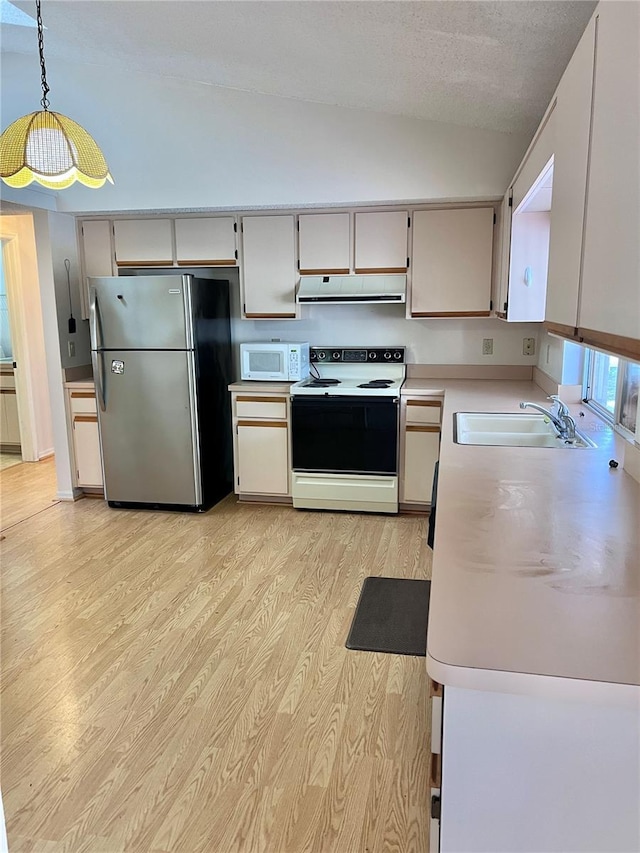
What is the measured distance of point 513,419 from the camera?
2.90 meters

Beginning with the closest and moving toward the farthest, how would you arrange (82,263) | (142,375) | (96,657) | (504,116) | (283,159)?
(96,657) < (504,116) < (283,159) < (142,375) < (82,263)

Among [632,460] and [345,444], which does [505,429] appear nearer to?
[632,460]

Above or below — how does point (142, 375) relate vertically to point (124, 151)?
below

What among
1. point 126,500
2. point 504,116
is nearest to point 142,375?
point 126,500

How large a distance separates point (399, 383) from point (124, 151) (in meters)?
2.40

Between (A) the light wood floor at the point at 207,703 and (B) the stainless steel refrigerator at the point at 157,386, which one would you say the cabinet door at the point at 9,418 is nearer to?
(B) the stainless steel refrigerator at the point at 157,386

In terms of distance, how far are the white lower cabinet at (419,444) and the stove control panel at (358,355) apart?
1.86 ft

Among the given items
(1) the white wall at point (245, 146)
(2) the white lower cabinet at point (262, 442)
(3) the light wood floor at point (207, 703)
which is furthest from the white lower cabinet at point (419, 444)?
(1) the white wall at point (245, 146)

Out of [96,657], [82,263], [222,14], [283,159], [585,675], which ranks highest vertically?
[222,14]

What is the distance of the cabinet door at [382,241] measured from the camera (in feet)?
12.7

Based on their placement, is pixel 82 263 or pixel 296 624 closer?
pixel 296 624

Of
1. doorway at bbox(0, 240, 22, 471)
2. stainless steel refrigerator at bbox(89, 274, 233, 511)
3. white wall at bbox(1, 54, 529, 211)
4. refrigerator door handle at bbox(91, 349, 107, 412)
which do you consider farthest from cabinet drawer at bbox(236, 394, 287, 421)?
Result: doorway at bbox(0, 240, 22, 471)

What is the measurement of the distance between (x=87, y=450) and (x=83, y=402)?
1.20 feet

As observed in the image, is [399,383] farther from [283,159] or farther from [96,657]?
[96,657]
